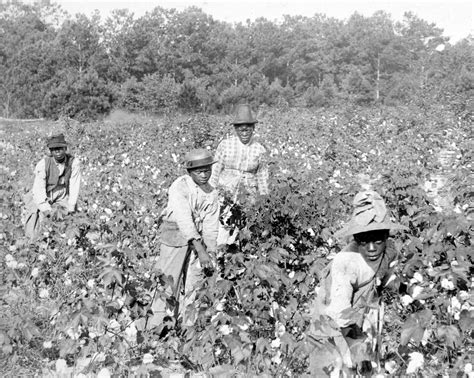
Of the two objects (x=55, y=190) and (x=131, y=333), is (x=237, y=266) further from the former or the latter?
(x=55, y=190)

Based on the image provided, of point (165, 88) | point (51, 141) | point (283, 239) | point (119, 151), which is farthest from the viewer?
point (165, 88)

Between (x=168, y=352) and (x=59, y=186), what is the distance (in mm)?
2481

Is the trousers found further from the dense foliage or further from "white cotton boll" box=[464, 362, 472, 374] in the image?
"white cotton boll" box=[464, 362, 472, 374]

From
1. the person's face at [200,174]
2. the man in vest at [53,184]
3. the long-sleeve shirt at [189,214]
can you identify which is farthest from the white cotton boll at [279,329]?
Result: the man in vest at [53,184]

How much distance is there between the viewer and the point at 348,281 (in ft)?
8.02

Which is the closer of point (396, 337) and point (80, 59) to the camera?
point (396, 337)

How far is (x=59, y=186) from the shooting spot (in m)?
5.25

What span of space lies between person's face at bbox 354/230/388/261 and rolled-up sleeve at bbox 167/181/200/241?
137 centimetres

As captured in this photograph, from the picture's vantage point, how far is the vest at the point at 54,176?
5.15 meters

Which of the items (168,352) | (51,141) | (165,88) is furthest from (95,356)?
(165,88)

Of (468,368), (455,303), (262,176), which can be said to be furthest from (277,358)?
(262,176)

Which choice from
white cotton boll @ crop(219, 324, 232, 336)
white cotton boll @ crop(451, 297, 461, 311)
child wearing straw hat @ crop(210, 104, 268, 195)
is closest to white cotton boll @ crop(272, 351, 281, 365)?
white cotton boll @ crop(219, 324, 232, 336)

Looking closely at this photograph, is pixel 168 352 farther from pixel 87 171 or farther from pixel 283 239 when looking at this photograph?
pixel 87 171

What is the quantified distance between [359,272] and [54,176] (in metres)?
3.31
